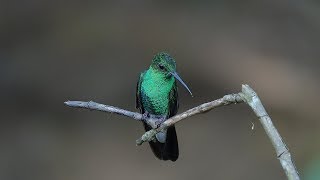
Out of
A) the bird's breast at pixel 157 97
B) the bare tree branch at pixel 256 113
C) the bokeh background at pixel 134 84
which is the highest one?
the bokeh background at pixel 134 84

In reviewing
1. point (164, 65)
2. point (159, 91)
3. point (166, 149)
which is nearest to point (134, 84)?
point (159, 91)

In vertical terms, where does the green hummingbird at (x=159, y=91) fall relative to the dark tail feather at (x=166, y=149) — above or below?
above

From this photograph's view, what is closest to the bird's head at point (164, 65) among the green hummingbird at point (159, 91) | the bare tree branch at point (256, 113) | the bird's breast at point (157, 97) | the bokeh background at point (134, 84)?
the green hummingbird at point (159, 91)

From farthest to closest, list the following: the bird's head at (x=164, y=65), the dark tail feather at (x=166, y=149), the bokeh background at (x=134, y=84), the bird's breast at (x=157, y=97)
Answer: the bokeh background at (x=134, y=84)
the bird's breast at (x=157, y=97)
the bird's head at (x=164, y=65)
the dark tail feather at (x=166, y=149)

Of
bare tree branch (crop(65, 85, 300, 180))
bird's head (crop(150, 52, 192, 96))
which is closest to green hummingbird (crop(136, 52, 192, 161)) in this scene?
bird's head (crop(150, 52, 192, 96))

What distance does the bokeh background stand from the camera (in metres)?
7.18

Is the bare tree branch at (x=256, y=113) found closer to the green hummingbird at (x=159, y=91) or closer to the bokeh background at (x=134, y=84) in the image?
the green hummingbird at (x=159, y=91)

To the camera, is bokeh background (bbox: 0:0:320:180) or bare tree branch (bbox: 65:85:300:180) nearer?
bare tree branch (bbox: 65:85:300:180)

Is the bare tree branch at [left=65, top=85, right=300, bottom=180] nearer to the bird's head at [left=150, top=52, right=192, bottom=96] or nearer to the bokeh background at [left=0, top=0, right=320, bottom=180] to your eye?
the bird's head at [left=150, top=52, right=192, bottom=96]

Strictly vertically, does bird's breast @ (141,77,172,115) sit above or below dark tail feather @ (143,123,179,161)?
above

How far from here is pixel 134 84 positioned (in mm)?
7398

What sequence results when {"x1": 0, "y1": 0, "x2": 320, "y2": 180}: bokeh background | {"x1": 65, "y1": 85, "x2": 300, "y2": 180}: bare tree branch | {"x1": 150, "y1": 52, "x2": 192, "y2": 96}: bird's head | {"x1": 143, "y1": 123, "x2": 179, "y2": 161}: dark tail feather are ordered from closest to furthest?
{"x1": 65, "y1": 85, "x2": 300, "y2": 180}: bare tree branch, {"x1": 143, "y1": 123, "x2": 179, "y2": 161}: dark tail feather, {"x1": 150, "y1": 52, "x2": 192, "y2": 96}: bird's head, {"x1": 0, "y1": 0, "x2": 320, "y2": 180}: bokeh background

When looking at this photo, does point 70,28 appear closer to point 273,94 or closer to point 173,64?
point 273,94

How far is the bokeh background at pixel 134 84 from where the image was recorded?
718 centimetres
